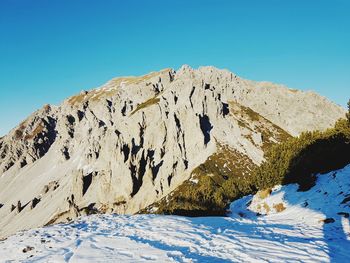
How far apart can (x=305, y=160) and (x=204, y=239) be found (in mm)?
26450

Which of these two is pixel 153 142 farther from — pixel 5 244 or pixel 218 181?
pixel 5 244

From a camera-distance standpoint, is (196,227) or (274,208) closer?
(196,227)

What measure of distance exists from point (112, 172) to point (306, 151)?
5872 inches

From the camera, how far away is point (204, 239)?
19.0 m

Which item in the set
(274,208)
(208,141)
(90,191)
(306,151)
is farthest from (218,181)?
(274,208)

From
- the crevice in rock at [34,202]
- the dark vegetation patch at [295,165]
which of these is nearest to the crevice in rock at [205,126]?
the dark vegetation patch at [295,165]

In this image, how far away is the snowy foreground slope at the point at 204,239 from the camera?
52.2 feet

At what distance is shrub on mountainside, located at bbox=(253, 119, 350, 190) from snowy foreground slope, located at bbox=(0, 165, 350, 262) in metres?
7.74

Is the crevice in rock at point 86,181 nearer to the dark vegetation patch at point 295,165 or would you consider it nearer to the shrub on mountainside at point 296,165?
the dark vegetation patch at point 295,165

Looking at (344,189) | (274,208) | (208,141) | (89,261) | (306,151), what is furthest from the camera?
(208,141)

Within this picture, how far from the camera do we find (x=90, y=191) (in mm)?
188625

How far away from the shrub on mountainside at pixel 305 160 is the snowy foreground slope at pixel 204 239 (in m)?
7.74

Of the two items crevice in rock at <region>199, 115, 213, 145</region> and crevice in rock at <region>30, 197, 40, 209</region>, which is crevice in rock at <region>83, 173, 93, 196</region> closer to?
crevice in rock at <region>30, 197, 40, 209</region>

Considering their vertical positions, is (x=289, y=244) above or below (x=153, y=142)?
below
